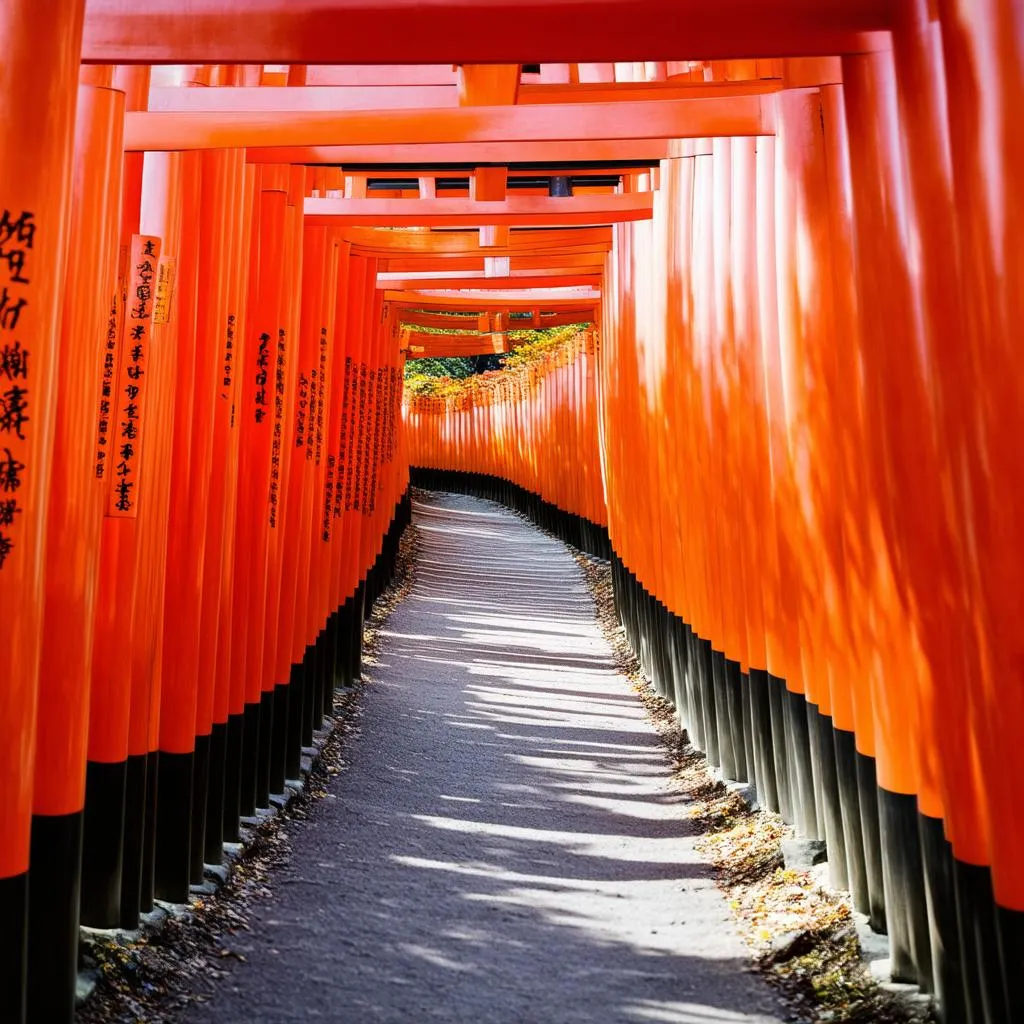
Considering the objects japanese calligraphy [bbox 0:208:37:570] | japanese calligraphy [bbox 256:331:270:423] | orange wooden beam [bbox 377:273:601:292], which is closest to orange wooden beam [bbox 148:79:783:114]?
japanese calligraphy [bbox 256:331:270:423]

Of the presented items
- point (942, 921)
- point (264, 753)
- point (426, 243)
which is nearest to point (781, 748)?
point (942, 921)

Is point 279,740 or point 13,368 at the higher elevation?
point 13,368

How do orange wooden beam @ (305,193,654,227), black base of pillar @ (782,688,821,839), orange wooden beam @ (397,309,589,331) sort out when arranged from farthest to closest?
orange wooden beam @ (397,309,589,331) < orange wooden beam @ (305,193,654,227) < black base of pillar @ (782,688,821,839)

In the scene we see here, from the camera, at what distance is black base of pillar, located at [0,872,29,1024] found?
136 inches

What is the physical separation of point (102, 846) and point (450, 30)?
3639mm

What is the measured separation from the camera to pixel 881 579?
15.1 feet

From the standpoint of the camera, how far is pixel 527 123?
20.6 feet

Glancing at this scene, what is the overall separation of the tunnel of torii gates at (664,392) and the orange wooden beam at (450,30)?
1cm

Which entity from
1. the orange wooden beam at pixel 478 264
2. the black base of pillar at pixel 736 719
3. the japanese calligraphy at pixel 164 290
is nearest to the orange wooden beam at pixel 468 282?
the orange wooden beam at pixel 478 264

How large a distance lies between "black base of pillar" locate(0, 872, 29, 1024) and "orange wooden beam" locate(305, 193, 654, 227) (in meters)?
6.31

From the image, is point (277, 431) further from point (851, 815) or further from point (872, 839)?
point (872, 839)

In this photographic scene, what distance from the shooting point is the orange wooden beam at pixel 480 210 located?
347 inches

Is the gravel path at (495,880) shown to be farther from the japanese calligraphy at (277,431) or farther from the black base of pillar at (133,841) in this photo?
the japanese calligraphy at (277,431)

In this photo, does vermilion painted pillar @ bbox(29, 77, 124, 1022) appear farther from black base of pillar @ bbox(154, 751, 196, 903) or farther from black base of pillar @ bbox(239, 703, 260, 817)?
black base of pillar @ bbox(239, 703, 260, 817)
